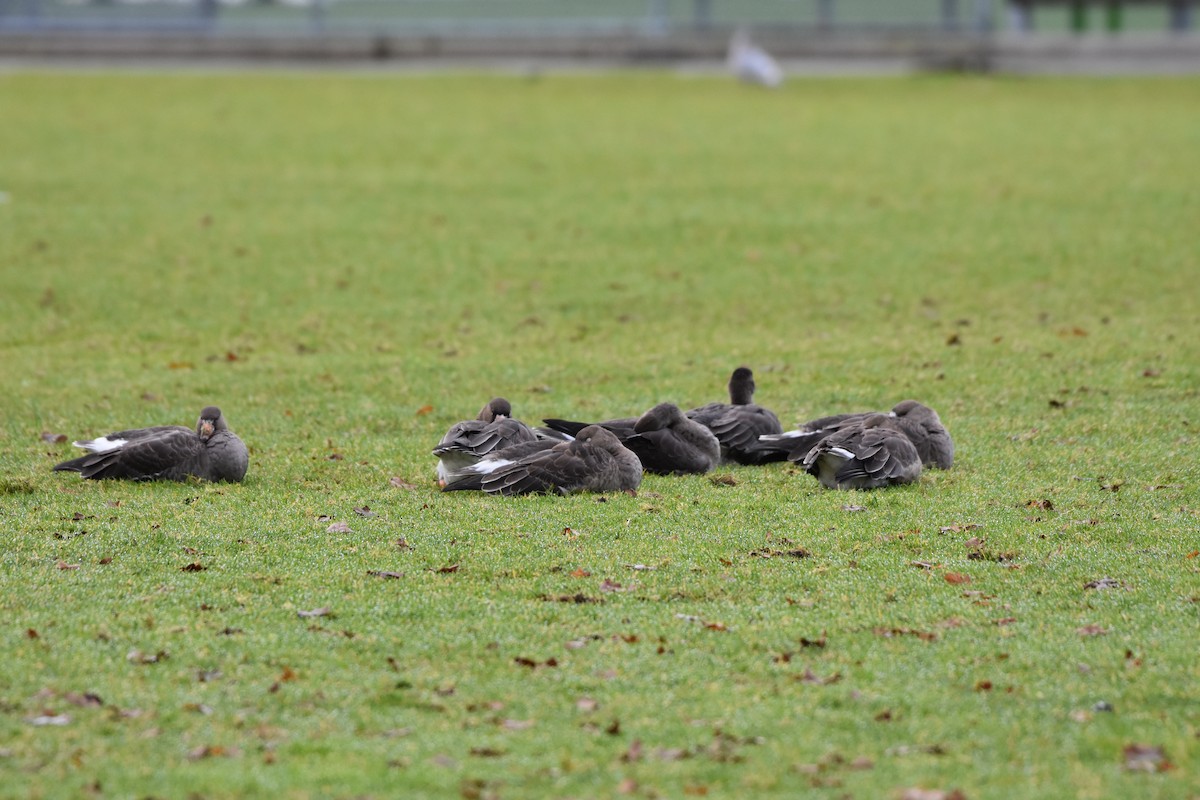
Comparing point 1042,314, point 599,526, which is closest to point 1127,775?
point 599,526

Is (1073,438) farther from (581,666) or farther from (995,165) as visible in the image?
(995,165)

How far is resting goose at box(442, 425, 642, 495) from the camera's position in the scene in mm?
9758

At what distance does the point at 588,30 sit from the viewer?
39.0m

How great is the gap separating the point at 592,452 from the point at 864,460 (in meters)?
1.85

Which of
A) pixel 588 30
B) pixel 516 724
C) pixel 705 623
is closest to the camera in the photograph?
pixel 516 724

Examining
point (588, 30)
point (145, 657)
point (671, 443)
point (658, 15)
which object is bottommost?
point (671, 443)

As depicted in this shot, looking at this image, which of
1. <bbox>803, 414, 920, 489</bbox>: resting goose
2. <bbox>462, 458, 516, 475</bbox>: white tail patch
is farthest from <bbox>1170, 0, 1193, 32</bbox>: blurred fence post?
<bbox>462, 458, 516, 475</bbox>: white tail patch

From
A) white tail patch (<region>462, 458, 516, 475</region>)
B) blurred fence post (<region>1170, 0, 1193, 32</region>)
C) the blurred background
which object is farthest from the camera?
blurred fence post (<region>1170, 0, 1193, 32</region>)

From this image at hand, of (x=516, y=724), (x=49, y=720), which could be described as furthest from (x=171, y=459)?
(x=516, y=724)

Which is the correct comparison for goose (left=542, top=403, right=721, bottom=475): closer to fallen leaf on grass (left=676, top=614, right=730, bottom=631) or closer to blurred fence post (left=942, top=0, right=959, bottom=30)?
fallen leaf on grass (left=676, top=614, right=730, bottom=631)

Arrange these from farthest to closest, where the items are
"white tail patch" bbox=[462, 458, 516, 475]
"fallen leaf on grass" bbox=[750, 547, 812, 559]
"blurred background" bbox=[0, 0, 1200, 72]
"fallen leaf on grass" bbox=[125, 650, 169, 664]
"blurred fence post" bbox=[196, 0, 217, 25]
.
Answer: "blurred fence post" bbox=[196, 0, 217, 25]
"blurred background" bbox=[0, 0, 1200, 72]
"white tail patch" bbox=[462, 458, 516, 475]
"fallen leaf on grass" bbox=[750, 547, 812, 559]
"fallen leaf on grass" bbox=[125, 650, 169, 664]

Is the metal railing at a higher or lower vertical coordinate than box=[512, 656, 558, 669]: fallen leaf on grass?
higher

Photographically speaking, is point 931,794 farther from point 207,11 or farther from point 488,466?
point 207,11

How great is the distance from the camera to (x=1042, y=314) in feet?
54.8
